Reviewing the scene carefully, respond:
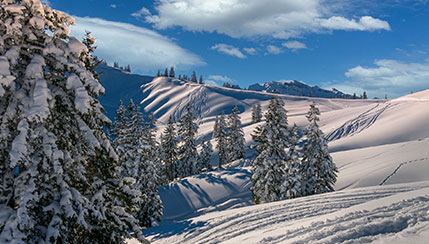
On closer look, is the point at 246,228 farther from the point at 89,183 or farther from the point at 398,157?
the point at 398,157

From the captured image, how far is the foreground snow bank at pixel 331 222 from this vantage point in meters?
6.18

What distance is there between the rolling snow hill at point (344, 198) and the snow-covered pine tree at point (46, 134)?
502 centimetres

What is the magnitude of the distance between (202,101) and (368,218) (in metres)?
157

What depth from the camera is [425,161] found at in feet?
89.0

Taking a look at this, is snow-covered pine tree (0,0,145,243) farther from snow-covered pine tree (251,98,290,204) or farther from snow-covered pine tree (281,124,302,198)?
snow-covered pine tree (251,98,290,204)

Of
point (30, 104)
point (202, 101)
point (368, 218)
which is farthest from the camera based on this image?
point (202, 101)

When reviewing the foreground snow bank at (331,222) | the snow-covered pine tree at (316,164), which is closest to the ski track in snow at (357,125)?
the snow-covered pine tree at (316,164)

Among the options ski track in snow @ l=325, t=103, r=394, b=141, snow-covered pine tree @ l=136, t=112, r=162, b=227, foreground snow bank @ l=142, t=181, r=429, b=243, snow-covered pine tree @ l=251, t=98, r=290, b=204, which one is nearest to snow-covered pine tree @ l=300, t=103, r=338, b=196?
snow-covered pine tree @ l=251, t=98, r=290, b=204

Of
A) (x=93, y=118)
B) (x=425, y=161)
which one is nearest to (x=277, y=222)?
(x=93, y=118)

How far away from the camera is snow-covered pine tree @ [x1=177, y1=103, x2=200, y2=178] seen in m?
49.6

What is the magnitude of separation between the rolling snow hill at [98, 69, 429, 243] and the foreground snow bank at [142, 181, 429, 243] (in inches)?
0.8

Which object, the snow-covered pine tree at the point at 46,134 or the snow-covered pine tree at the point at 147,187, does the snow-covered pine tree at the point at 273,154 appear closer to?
the snow-covered pine tree at the point at 147,187

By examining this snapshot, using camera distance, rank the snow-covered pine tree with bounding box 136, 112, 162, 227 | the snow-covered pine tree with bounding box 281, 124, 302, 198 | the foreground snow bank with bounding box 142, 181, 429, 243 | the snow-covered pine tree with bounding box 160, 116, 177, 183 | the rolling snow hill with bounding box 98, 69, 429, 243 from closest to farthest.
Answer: the foreground snow bank with bounding box 142, 181, 429, 243 → the rolling snow hill with bounding box 98, 69, 429, 243 → the snow-covered pine tree with bounding box 281, 124, 302, 198 → the snow-covered pine tree with bounding box 136, 112, 162, 227 → the snow-covered pine tree with bounding box 160, 116, 177, 183

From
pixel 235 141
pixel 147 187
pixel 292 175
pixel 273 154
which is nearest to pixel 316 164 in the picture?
pixel 292 175
